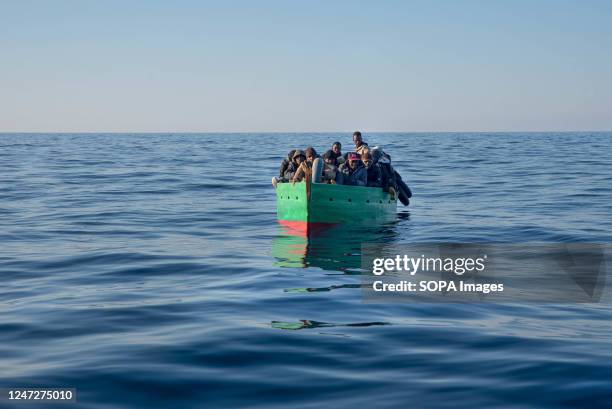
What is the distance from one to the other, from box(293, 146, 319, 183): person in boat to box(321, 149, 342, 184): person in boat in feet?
1.78

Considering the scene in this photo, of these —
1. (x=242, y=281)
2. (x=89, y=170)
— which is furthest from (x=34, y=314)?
(x=89, y=170)

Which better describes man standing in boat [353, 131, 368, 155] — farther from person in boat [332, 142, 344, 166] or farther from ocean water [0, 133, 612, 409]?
ocean water [0, 133, 612, 409]

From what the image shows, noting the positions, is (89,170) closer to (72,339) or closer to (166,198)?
(166,198)

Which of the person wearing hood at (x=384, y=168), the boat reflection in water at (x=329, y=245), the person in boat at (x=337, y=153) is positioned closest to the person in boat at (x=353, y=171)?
the person in boat at (x=337, y=153)

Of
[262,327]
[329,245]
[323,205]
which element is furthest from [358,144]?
[262,327]

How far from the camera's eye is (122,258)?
15.2m

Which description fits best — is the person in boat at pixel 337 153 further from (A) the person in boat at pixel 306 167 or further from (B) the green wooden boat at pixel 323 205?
(B) the green wooden boat at pixel 323 205

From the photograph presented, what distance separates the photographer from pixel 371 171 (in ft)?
69.3

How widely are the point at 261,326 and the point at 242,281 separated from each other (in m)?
3.64

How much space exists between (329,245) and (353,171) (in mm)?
3676

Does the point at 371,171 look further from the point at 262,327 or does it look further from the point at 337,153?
the point at 262,327

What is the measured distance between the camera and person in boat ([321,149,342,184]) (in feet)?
66.3

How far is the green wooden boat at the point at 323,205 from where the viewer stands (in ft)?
63.2

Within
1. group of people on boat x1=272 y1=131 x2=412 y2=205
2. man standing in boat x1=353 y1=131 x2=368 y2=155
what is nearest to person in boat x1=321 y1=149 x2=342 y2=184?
group of people on boat x1=272 y1=131 x2=412 y2=205
